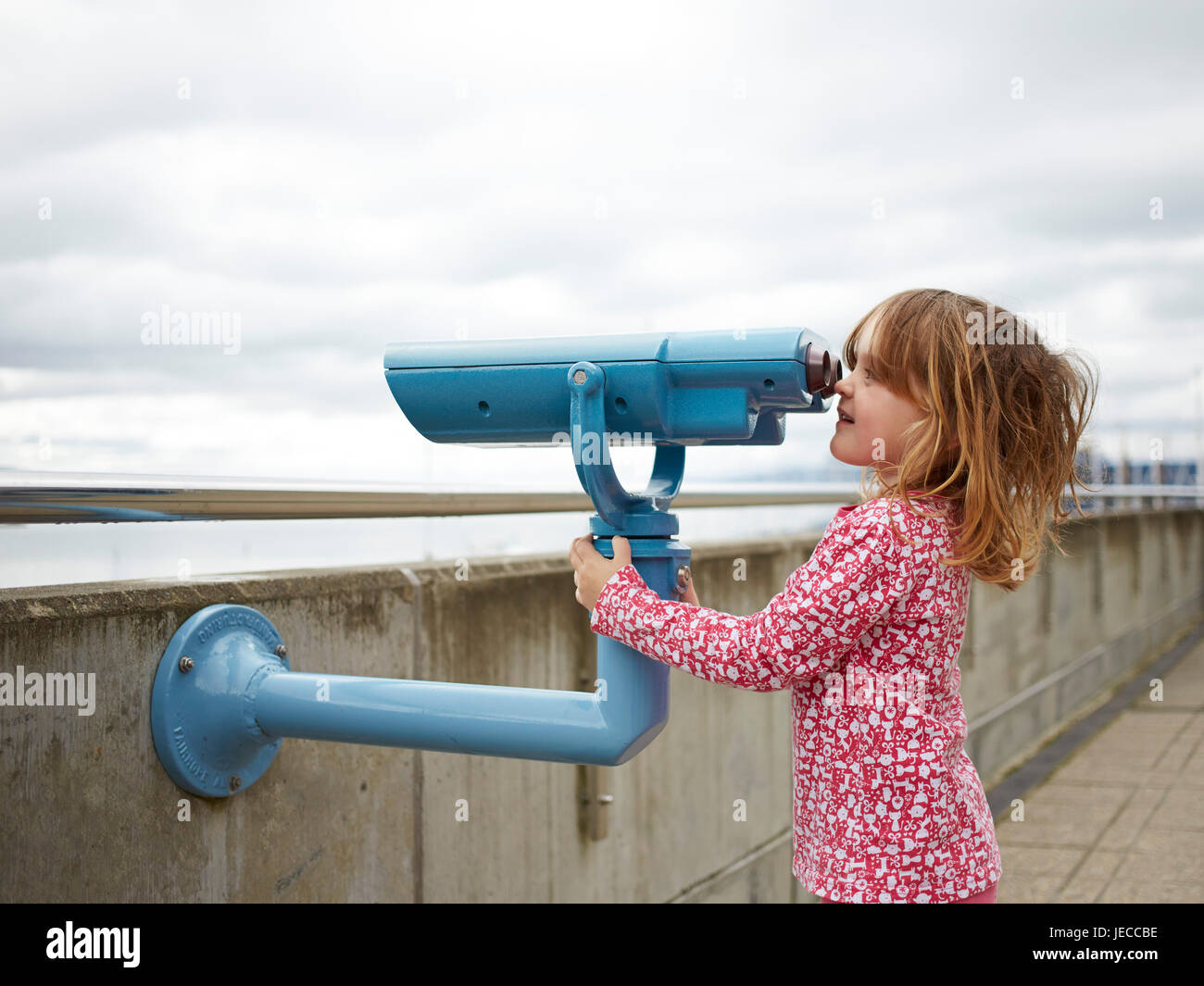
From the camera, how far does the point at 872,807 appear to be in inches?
59.2

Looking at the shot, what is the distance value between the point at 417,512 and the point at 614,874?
102cm

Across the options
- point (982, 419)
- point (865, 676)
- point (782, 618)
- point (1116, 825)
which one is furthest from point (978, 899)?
point (1116, 825)

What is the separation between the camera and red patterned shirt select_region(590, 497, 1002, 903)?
1455 mm

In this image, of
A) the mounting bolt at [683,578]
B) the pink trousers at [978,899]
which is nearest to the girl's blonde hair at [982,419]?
the mounting bolt at [683,578]

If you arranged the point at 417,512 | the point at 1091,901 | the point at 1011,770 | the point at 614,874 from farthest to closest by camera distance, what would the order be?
the point at 1011,770
the point at 1091,901
the point at 614,874
the point at 417,512

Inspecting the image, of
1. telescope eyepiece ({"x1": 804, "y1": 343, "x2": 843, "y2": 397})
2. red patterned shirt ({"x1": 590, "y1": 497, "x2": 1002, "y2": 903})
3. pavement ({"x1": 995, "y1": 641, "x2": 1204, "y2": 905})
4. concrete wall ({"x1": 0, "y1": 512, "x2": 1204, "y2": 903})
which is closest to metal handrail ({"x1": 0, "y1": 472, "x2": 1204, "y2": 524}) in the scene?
concrete wall ({"x1": 0, "y1": 512, "x2": 1204, "y2": 903})

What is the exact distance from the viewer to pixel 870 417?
159cm

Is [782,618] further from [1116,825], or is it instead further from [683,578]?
[1116,825]

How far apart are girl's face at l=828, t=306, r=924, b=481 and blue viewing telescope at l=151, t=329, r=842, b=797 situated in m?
0.08

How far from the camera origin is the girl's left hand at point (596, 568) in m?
1.49

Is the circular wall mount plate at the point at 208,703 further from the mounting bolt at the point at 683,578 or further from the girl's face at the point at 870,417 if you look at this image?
the girl's face at the point at 870,417

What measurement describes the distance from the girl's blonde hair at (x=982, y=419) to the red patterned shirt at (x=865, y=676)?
42mm
